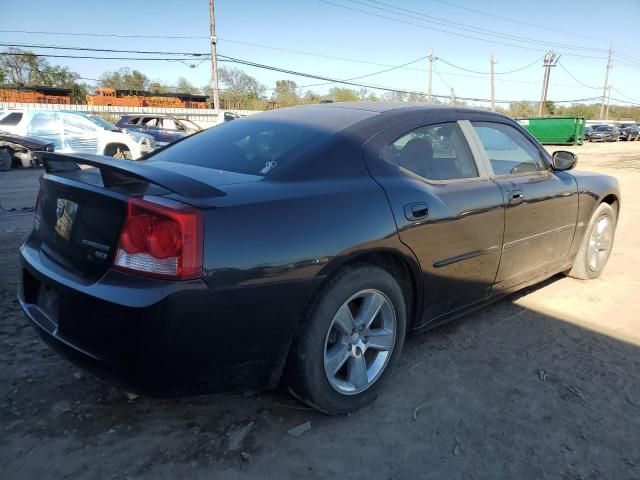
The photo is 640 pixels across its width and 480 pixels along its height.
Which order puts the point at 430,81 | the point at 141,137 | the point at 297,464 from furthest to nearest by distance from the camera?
the point at 430,81
the point at 141,137
the point at 297,464

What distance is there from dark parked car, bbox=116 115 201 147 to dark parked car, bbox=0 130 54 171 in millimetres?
5429

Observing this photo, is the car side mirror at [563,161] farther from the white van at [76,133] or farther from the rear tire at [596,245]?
the white van at [76,133]

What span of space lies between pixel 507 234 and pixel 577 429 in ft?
4.25

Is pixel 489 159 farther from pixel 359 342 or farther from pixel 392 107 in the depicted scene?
pixel 359 342

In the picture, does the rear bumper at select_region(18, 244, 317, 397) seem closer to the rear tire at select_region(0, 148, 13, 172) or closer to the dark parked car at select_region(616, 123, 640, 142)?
the rear tire at select_region(0, 148, 13, 172)

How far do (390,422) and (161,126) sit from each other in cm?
1869

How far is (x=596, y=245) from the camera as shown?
15.0 ft

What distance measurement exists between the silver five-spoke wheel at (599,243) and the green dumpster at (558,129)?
3116cm

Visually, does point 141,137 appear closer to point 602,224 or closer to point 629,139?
point 602,224

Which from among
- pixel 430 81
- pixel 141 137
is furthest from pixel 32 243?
pixel 430 81

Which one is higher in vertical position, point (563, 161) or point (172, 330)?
point (563, 161)

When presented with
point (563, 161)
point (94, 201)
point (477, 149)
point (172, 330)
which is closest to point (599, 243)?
point (563, 161)

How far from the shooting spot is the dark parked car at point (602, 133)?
41.2 m

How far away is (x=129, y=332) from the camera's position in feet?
6.06
